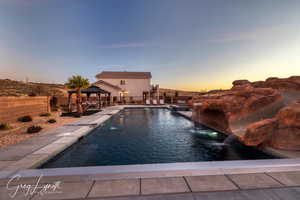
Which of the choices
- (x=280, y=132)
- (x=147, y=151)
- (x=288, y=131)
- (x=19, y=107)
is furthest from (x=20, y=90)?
(x=288, y=131)

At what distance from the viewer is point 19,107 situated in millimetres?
8430

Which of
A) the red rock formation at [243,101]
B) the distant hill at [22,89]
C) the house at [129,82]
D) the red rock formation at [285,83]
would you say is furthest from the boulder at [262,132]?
the house at [129,82]

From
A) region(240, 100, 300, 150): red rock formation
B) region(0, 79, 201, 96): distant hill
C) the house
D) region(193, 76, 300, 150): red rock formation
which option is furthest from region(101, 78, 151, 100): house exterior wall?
region(240, 100, 300, 150): red rock formation

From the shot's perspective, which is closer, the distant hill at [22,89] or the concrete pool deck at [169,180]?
the concrete pool deck at [169,180]

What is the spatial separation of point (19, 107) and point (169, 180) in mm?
10799

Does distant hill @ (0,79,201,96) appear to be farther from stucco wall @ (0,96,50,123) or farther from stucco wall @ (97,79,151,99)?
stucco wall @ (97,79,151,99)

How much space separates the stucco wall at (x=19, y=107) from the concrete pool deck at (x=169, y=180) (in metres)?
6.03

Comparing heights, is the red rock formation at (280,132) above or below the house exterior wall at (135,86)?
below

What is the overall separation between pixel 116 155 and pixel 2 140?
4.56m

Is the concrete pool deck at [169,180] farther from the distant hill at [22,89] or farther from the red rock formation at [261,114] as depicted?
the distant hill at [22,89]

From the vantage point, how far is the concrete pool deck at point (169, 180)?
2.05 metres

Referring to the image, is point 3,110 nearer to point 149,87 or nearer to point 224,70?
point 224,70

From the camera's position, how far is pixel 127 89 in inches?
1115

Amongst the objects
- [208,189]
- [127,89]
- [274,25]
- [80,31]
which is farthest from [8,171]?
[127,89]
